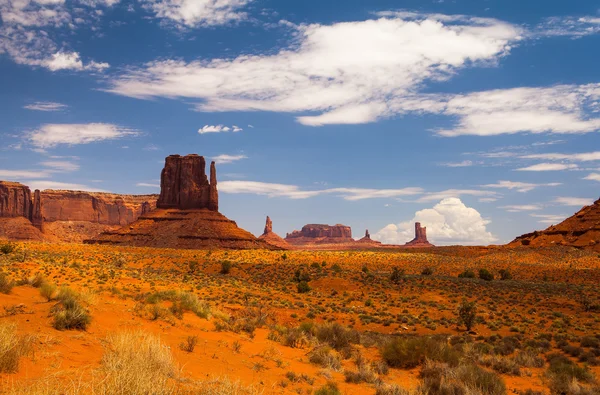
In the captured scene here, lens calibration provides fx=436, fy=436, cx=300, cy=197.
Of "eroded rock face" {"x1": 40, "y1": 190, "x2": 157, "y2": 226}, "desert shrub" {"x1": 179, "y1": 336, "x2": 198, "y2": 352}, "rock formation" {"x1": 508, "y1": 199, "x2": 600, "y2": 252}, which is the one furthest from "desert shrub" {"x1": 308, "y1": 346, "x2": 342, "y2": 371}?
"eroded rock face" {"x1": 40, "y1": 190, "x2": 157, "y2": 226}

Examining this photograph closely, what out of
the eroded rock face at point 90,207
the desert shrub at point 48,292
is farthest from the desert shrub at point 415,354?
the eroded rock face at point 90,207

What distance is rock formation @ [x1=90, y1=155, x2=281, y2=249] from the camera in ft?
301

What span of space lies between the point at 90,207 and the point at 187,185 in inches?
3138

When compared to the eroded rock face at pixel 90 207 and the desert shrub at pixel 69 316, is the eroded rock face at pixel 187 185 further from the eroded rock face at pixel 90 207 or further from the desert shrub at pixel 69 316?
the desert shrub at pixel 69 316

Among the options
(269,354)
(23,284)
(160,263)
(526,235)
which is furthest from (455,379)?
(526,235)

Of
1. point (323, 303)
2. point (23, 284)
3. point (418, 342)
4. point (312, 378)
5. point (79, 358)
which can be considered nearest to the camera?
point (79, 358)

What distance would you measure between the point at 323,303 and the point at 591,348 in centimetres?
1626

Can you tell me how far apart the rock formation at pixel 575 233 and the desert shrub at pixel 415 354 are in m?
76.8

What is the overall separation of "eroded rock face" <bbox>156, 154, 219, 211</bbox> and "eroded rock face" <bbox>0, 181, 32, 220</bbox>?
59.5m

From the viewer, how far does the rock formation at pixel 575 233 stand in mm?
80750

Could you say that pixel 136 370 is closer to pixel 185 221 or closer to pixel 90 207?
pixel 185 221

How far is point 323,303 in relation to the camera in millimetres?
30469

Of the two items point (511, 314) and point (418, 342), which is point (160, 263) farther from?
point (418, 342)

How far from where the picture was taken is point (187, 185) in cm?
11638
